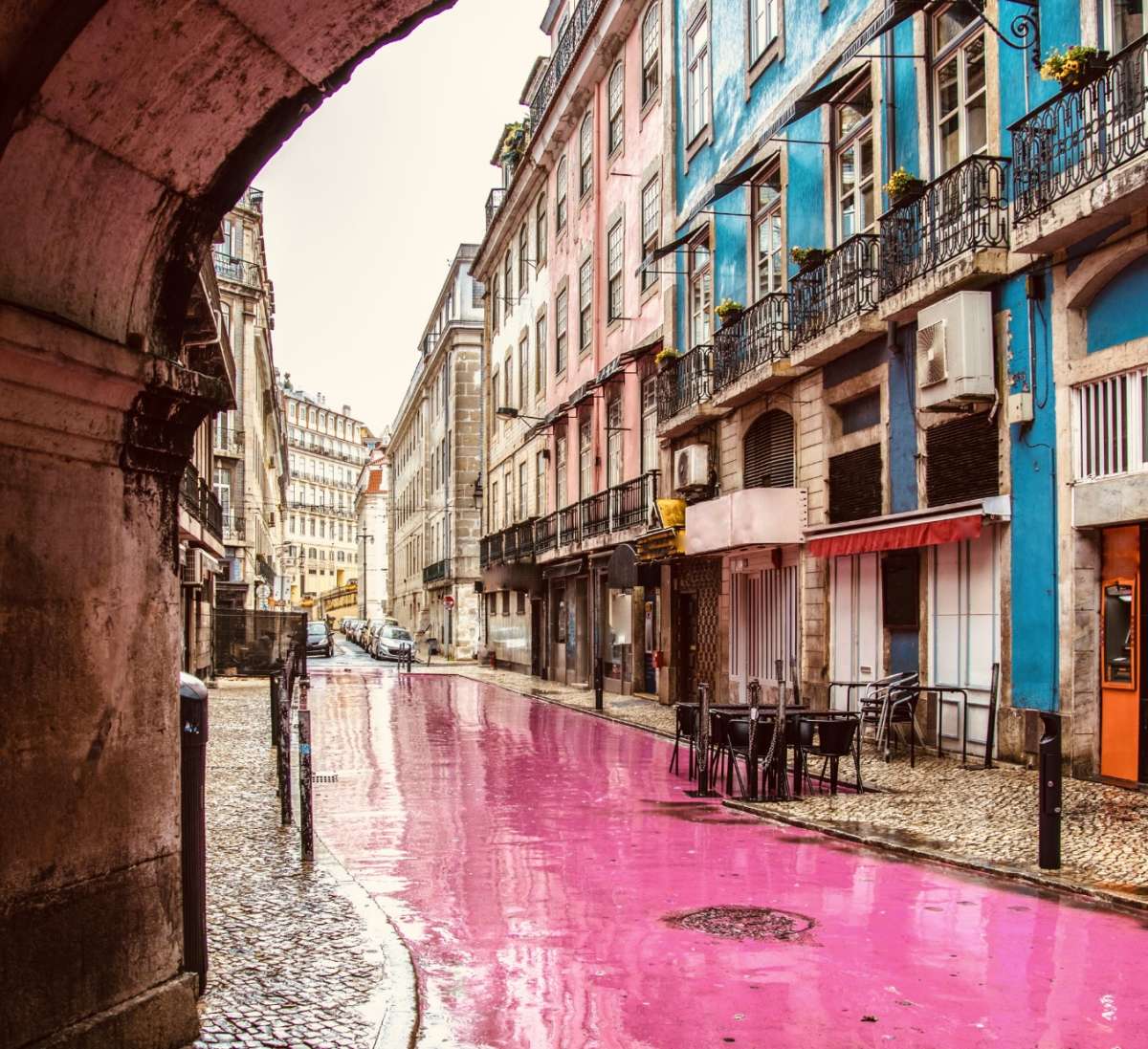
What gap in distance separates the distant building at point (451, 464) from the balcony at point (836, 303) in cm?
3036

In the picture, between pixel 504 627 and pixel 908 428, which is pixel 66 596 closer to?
pixel 908 428

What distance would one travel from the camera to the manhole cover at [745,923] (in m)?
6.39

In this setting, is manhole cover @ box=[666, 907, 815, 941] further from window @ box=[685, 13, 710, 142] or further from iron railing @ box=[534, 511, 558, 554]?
iron railing @ box=[534, 511, 558, 554]

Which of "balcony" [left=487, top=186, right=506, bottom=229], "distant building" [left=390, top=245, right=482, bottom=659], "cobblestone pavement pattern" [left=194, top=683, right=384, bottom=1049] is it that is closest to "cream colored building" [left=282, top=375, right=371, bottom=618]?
"distant building" [left=390, top=245, right=482, bottom=659]

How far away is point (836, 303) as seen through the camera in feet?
54.9

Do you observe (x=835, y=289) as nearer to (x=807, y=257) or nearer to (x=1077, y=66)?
(x=807, y=257)

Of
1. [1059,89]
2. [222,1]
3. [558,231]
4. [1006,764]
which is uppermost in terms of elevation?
[558,231]

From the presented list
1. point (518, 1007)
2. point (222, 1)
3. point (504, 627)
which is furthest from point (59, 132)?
point (504, 627)

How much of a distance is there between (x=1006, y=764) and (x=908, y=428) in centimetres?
432

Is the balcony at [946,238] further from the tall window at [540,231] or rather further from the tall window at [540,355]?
the tall window at [540,231]

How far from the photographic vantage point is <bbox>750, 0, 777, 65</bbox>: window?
19872 millimetres

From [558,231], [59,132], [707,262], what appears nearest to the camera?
[59,132]

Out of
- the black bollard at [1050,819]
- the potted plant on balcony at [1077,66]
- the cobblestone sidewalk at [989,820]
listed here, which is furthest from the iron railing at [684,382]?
the black bollard at [1050,819]

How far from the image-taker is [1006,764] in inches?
515
